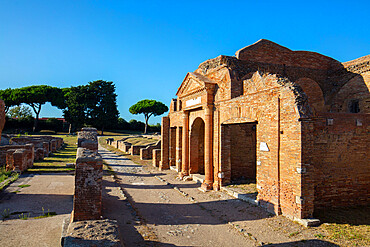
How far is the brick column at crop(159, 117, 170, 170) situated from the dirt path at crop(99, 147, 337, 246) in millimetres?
5440

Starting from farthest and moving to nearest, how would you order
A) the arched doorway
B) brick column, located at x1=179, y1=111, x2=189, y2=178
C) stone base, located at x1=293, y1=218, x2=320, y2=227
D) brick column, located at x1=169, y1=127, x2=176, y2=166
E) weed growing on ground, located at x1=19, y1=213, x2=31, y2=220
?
brick column, located at x1=169, y1=127, x2=176, y2=166 < brick column, located at x1=179, y1=111, x2=189, y2=178 < the arched doorway < weed growing on ground, located at x1=19, y1=213, x2=31, y2=220 < stone base, located at x1=293, y1=218, x2=320, y2=227

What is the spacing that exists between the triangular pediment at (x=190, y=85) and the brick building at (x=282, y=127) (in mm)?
53

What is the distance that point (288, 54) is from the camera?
13.6 metres

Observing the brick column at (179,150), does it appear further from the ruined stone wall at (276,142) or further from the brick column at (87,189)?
the brick column at (87,189)

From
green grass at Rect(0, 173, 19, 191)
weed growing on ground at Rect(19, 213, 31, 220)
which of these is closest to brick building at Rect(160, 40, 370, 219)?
weed growing on ground at Rect(19, 213, 31, 220)

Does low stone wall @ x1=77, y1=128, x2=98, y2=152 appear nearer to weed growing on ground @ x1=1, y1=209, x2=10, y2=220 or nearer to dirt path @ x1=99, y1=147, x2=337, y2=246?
dirt path @ x1=99, y1=147, x2=337, y2=246

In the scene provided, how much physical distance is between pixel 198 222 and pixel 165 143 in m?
9.91

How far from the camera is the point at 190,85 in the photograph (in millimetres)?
12781

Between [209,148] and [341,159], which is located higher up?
[209,148]

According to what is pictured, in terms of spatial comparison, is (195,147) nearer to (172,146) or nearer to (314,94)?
(172,146)

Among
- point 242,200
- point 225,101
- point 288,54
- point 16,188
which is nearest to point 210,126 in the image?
point 225,101

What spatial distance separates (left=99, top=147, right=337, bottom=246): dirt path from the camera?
5684 mm

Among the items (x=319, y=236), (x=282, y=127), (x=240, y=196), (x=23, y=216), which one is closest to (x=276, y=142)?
(x=282, y=127)

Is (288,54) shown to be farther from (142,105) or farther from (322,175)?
(142,105)
